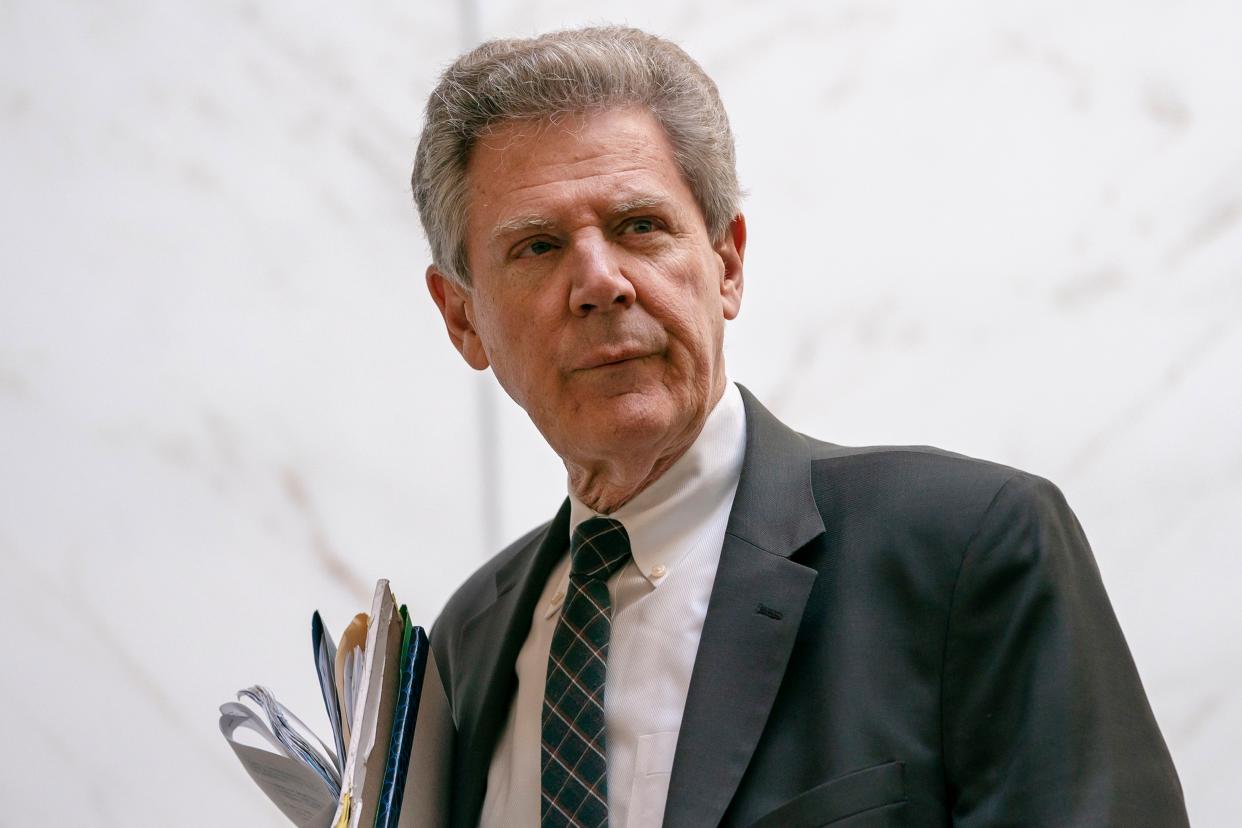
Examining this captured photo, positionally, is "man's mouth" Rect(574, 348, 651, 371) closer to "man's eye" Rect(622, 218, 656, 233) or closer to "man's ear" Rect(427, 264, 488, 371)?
"man's eye" Rect(622, 218, 656, 233)

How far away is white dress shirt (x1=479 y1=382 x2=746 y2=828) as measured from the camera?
1333mm

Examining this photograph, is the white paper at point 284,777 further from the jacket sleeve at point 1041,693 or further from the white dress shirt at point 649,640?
the jacket sleeve at point 1041,693

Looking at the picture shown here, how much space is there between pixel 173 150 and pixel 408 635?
122 centimetres

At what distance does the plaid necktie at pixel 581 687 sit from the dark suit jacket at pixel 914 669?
4.6 inches

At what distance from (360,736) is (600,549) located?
37cm

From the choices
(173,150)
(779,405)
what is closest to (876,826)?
(779,405)

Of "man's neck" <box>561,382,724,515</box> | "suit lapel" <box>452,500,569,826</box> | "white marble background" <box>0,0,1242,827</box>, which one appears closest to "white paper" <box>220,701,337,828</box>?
"suit lapel" <box>452,500,569,826</box>

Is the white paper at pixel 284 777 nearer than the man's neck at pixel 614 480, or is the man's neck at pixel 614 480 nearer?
the white paper at pixel 284 777

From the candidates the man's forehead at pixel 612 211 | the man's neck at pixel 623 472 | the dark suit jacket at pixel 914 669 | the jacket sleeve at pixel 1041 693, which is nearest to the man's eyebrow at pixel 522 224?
the man's forehead at pixel 612 211

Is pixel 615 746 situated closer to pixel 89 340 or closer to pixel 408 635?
pixel 408 635

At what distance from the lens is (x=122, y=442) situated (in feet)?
7.30

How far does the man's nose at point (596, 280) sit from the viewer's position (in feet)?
4.55

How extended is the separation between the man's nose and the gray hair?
0.16 m

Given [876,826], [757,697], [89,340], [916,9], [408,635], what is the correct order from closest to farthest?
[876,826]
[757,697]
[408,635]
[916,9]
[89,340]
